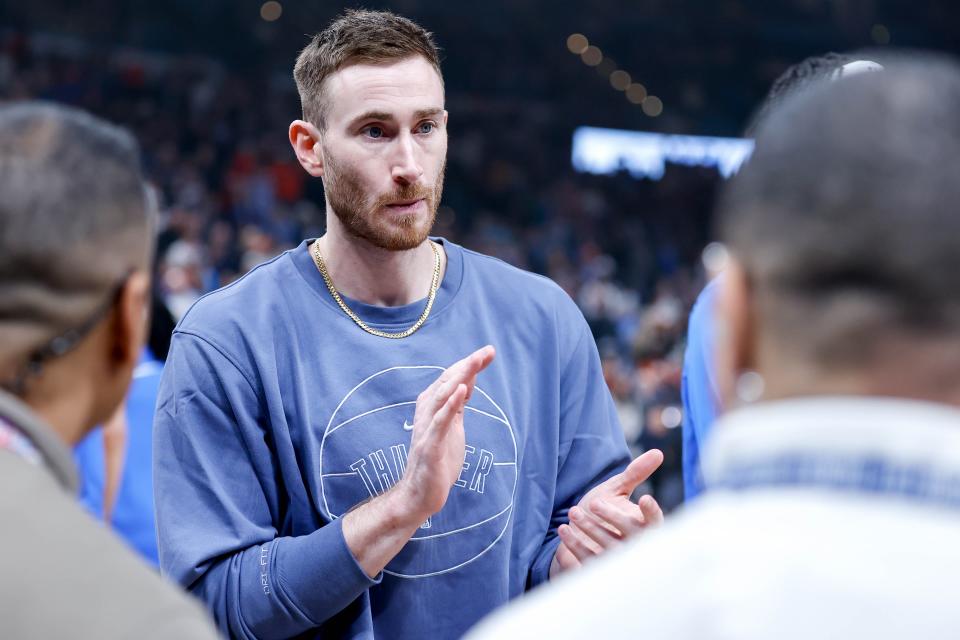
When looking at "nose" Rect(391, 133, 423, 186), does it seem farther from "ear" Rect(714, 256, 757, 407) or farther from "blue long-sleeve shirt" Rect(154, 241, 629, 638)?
"ear" Rect(714, 256, 757, 407)

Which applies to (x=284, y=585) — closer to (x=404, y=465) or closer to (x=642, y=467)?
(x=404, y=465)

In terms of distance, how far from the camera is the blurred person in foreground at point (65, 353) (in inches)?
42.3

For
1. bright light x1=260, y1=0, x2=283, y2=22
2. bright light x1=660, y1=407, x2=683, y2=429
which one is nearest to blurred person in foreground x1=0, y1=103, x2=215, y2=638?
bright light x1=660, y1=407, x2=683, y2=429

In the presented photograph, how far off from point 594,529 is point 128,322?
1.12 metres

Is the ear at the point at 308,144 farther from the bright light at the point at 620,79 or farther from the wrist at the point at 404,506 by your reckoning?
the bright light at the point at 620,79

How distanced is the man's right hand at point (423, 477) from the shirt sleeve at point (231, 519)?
39 mm

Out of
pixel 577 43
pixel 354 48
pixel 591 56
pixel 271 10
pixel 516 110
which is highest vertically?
pixel 271 10

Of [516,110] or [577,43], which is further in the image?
[577,43]

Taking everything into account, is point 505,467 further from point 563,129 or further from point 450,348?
point 563,129

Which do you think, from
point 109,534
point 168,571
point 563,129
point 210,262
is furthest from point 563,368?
point 563,129

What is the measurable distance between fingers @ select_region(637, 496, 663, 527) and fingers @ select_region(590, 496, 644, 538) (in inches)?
0.6

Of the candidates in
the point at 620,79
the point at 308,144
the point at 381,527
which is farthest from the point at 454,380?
the point at 620,79

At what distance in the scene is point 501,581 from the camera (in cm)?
229

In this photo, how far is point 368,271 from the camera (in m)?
2.45
